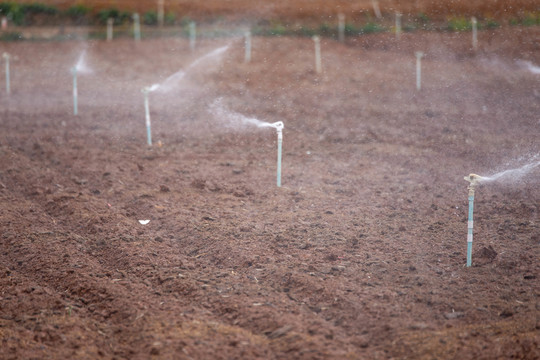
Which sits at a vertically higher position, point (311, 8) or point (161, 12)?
point (311, 8)

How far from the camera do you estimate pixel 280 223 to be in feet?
22.7

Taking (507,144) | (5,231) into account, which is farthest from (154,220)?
(507,144)

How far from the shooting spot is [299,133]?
11.2 m

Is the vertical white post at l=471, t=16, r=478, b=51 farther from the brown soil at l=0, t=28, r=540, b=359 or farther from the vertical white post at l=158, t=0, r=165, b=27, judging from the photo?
the vertical white post at l=158, t=0, r=165, b=27

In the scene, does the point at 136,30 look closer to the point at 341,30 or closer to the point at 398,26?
the point at 341,30

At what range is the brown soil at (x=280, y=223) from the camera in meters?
4.64

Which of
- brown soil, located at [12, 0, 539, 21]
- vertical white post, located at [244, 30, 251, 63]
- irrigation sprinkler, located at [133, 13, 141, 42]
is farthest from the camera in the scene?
irrigation sprinkler, located at [133, 13, 141, 42]

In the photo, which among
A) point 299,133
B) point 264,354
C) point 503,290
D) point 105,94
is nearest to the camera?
point 264,354

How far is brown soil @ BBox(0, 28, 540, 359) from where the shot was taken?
464 centimetres

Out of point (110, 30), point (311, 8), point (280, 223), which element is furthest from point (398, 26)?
point (280, 223)

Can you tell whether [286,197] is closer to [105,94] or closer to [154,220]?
[154,220]

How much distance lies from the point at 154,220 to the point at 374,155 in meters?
4.34

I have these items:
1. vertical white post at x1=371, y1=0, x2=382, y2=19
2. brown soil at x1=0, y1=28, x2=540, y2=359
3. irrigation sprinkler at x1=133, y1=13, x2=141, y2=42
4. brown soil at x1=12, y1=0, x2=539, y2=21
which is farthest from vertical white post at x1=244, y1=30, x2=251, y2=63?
irrigation sprinkler at x1=133, y1=13, x2=141, y2=42

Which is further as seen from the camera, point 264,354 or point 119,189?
point 119,189
